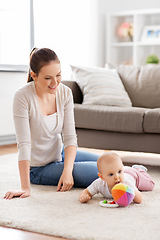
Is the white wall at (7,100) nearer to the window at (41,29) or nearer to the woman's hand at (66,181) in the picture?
the window at (41,29)

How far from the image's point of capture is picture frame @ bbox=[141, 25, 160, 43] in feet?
14.4

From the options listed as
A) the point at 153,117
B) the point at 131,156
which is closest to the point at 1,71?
the point at 131,156

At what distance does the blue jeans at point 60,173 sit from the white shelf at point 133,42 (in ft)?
9.87

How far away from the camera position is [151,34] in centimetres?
445

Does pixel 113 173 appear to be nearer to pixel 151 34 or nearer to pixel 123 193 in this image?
pixel 123 193

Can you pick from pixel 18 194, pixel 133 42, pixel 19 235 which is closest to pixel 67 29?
pixel 133 42

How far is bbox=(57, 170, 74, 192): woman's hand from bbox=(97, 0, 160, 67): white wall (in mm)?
3106

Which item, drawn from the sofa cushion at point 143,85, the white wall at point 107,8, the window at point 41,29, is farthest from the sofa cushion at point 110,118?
the white wall at point 107,8

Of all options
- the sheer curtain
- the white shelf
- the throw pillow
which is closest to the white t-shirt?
the throw pillow

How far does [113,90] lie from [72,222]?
5.33 ft

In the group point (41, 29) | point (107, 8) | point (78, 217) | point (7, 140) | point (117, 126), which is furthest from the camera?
point (107, 8)

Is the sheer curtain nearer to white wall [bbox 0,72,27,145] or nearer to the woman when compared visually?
white wall [bbox 0,72,27,145]

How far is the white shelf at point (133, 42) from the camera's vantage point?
4484mm

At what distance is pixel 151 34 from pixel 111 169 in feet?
11.1
